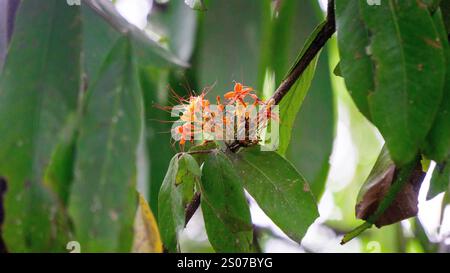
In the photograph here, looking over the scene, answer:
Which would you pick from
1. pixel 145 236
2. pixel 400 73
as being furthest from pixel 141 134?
pixel 400 73

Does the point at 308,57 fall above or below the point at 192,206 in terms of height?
above

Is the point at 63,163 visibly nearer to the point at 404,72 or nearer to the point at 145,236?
the point at 145,236

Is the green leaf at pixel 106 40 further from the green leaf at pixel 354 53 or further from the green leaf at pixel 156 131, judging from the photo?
the green leaf at pixel 156 131

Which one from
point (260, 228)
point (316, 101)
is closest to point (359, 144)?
point (260, 228)

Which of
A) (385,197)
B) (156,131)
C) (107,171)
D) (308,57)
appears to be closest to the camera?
(107,171)

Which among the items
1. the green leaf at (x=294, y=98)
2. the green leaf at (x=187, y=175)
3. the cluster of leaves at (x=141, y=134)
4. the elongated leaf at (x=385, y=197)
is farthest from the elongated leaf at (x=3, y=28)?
the elongated leaf at (x=385, y=197)
